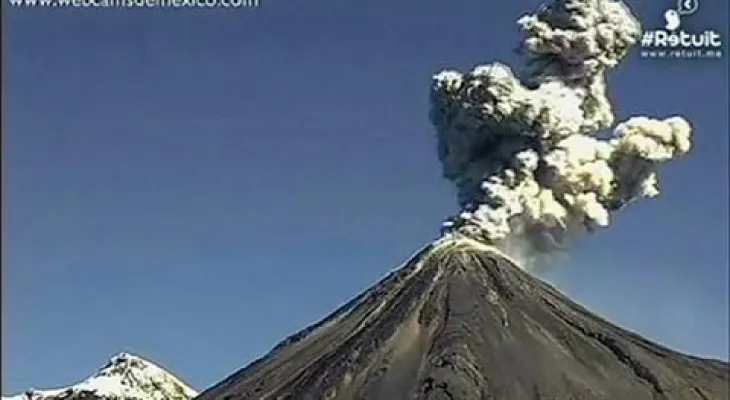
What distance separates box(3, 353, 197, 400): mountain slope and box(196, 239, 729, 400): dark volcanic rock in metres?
24.7

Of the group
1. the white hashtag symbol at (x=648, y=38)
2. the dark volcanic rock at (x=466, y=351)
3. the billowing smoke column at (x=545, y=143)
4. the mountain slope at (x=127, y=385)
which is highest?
the mountain slope at (x=127, y=385)

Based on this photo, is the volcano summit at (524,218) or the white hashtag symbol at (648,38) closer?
the white hashtag symbol at (648,38)

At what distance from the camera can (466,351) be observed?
2034 centimetres

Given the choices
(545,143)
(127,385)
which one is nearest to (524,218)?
(545,143)

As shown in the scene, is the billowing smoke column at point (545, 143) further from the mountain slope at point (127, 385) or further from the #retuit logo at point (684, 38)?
the mountain slope at point (127, 385)

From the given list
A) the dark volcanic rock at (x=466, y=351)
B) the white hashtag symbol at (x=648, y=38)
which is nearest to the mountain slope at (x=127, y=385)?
the dark volcanic rock at (x=466, y=351)

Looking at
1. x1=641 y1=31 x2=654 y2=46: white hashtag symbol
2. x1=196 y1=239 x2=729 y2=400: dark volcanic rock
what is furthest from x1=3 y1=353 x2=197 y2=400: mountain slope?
x1=641 y1=31 x2=654 y2=46: white hashtag symbol

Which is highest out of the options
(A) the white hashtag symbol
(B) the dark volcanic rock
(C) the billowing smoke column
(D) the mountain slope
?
(D) the mountain slope

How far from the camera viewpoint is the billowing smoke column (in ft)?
76.5

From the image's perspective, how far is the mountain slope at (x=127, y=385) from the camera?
49000mm

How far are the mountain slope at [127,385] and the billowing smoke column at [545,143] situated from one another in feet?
82.7

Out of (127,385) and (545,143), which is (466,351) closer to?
(545,143)

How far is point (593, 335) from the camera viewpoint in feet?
74.0

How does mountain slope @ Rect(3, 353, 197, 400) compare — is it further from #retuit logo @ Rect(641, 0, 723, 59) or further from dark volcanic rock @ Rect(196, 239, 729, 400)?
#retuit logo @ Rect(641, 0, 723, 59)
